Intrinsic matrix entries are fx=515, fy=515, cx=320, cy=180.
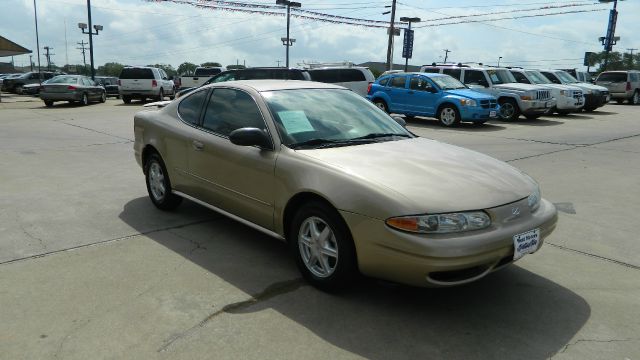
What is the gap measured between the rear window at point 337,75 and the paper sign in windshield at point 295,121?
14899 millimetres

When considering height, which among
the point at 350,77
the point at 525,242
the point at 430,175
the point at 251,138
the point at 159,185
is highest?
the point at 350,77

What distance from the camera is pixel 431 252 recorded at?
10.1ft

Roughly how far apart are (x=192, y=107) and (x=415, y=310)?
3051mm

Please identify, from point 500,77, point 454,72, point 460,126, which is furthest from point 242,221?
point 500,77

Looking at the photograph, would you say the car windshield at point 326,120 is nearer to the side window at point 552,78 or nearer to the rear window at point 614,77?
the side window at point 552,78

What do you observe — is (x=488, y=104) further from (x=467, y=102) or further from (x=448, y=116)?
(x=448, y=116)

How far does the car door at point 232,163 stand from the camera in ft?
13.5

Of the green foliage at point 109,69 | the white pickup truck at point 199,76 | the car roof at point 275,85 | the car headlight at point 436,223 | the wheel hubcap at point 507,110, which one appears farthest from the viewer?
the green foliage at point 109,69

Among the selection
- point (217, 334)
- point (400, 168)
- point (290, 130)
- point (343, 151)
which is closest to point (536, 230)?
point (400, 168)

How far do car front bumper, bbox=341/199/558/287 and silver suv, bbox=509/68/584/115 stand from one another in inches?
670

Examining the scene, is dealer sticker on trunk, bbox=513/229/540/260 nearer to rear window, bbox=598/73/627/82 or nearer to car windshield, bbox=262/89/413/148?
car windshield, bbox=262/89/413/148

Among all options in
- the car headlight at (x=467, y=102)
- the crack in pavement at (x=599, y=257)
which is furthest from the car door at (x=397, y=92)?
the crack in pavement at (x=599, y=257)

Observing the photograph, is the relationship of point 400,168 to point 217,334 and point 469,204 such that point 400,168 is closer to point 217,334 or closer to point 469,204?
point 469,204

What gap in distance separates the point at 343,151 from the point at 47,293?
7.73 ft
